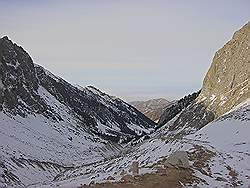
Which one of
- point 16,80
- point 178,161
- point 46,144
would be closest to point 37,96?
point 16,80

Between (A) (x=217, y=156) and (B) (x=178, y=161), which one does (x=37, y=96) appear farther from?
(B) (x=178, y=161)

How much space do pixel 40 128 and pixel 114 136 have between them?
38.8m

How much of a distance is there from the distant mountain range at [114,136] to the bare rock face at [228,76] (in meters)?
0.24

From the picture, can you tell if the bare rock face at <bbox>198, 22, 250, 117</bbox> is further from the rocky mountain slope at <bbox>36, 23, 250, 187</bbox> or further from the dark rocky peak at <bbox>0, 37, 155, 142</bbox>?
the dark rocky peak at <bbox>0, 37, 155, 142</bbox>

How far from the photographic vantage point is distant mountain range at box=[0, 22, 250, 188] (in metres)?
35.8

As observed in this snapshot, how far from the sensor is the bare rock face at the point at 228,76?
82812 millimetres

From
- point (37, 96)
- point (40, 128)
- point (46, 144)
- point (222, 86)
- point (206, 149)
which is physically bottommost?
point (206, 149)

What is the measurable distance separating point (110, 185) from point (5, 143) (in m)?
58.3

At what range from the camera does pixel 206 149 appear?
1706 inches

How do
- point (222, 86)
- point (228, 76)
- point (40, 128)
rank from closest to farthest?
point (222, 86) → point (228, 76) → point (40, 128)

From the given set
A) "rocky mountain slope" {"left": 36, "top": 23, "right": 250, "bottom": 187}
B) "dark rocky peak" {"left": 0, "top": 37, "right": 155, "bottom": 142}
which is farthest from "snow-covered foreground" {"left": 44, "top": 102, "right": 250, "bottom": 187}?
"dark rocky peak" {"left": 0, "top": 37, "right": 155, "bottom": 142}

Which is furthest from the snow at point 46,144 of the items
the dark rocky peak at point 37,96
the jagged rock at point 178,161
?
the jagged rock at point 178,161

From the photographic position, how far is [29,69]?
137 m

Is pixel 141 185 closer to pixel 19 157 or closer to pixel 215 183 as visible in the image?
pixel 215 183
